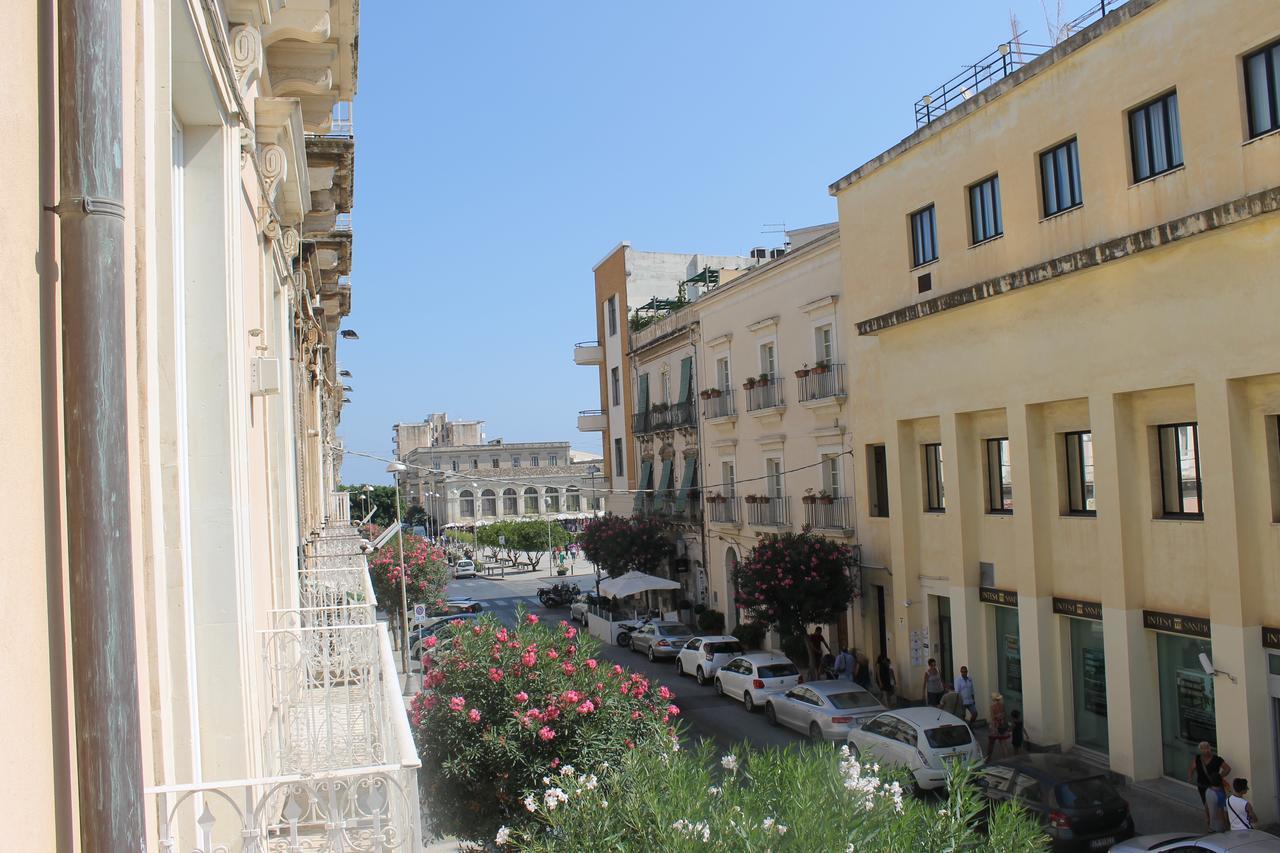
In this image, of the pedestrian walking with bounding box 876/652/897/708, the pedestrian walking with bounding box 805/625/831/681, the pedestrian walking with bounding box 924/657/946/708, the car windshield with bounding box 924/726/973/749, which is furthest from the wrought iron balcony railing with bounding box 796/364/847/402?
the car windshield with bounding box 924/726/973/749

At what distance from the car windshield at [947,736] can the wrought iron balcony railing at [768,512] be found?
41.7ft

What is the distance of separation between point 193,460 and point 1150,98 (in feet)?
51.8

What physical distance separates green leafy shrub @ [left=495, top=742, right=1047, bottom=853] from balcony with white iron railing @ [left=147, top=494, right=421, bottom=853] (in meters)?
1.30

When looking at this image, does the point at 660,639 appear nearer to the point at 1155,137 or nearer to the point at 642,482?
the point at 642,482

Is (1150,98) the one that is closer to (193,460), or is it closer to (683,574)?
(193,460)

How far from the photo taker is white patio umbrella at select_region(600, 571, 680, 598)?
34.9 m

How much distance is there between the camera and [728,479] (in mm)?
33594

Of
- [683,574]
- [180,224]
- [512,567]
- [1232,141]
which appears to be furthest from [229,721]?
[512,567]

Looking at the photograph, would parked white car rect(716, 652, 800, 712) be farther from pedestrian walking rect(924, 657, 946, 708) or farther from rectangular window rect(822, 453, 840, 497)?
rectangular window rect(822, 453, 840, 497)

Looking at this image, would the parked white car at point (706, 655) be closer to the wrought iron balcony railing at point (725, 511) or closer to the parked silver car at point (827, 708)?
the wrought iron balcony railing at point (725, 511)

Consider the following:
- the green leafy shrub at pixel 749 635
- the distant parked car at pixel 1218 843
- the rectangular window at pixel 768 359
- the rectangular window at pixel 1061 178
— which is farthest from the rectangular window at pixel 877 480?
the distant parked car at pixel 1218 843

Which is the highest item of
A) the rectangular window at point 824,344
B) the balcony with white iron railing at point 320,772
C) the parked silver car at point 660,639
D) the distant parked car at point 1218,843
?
the rectangular window at point 824,344

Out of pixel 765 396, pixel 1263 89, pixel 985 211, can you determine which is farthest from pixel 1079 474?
pixel 765 396

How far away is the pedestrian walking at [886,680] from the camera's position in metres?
23.0
